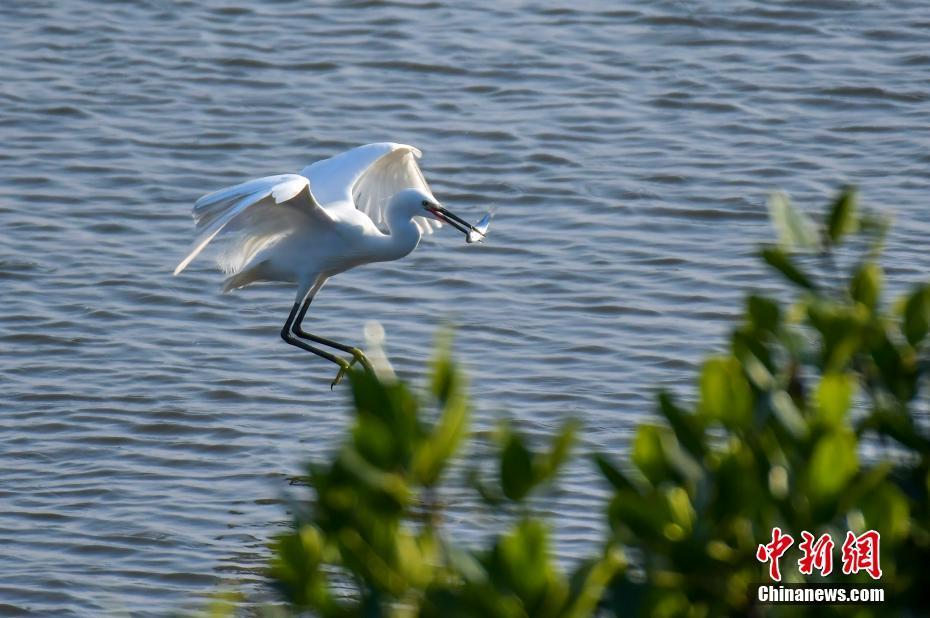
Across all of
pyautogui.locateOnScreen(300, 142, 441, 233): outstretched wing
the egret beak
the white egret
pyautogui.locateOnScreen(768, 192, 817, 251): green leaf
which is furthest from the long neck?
pyautogui.locateOnScreen(768, 192, 817, 251): green leaf

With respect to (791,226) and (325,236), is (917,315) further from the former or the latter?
(325,236)

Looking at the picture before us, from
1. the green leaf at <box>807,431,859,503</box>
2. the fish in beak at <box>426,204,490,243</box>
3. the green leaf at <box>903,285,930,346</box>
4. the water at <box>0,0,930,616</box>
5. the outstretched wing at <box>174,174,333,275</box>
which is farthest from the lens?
the fish in beak at <box>426,204,490,243</box>

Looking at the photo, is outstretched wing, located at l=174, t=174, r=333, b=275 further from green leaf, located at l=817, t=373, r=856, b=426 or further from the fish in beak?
green leaf, located at l=817, t=373, r=856, b=426

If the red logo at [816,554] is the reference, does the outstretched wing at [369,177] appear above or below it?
below

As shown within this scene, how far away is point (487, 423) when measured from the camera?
631 cm

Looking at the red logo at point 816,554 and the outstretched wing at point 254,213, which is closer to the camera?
the red logo at point 816,554

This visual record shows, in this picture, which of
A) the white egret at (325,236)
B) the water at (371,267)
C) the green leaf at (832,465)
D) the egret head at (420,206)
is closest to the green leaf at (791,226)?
the green leaf at (832,465)

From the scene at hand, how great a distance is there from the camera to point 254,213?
21.8ft

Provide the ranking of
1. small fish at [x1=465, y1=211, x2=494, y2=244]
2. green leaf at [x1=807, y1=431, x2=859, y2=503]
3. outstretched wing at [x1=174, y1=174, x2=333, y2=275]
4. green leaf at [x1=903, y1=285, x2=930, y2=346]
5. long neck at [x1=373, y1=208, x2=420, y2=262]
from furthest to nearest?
long neck at [x1=373, y1=208, x2=420, y2=262] < small fish at [x1=465, y1=211, x2=494, y2=244] < outstretched wing at [x1=174, y1=174, x2=333, y2=275] < green leaf at [x1=903, y1=285, x2=930, y2=346] < green leaf at [x1=807, y1=431, x2=859, y2=503]

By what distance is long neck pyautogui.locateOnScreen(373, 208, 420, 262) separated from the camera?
7.24 metres

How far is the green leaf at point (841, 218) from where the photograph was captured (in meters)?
1.88

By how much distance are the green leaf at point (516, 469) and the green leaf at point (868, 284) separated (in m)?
0.52

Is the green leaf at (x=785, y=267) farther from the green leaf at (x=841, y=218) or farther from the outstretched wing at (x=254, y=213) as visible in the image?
the outstretched wing at (x=254, y=213)

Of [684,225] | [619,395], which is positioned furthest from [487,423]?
[684,225]
